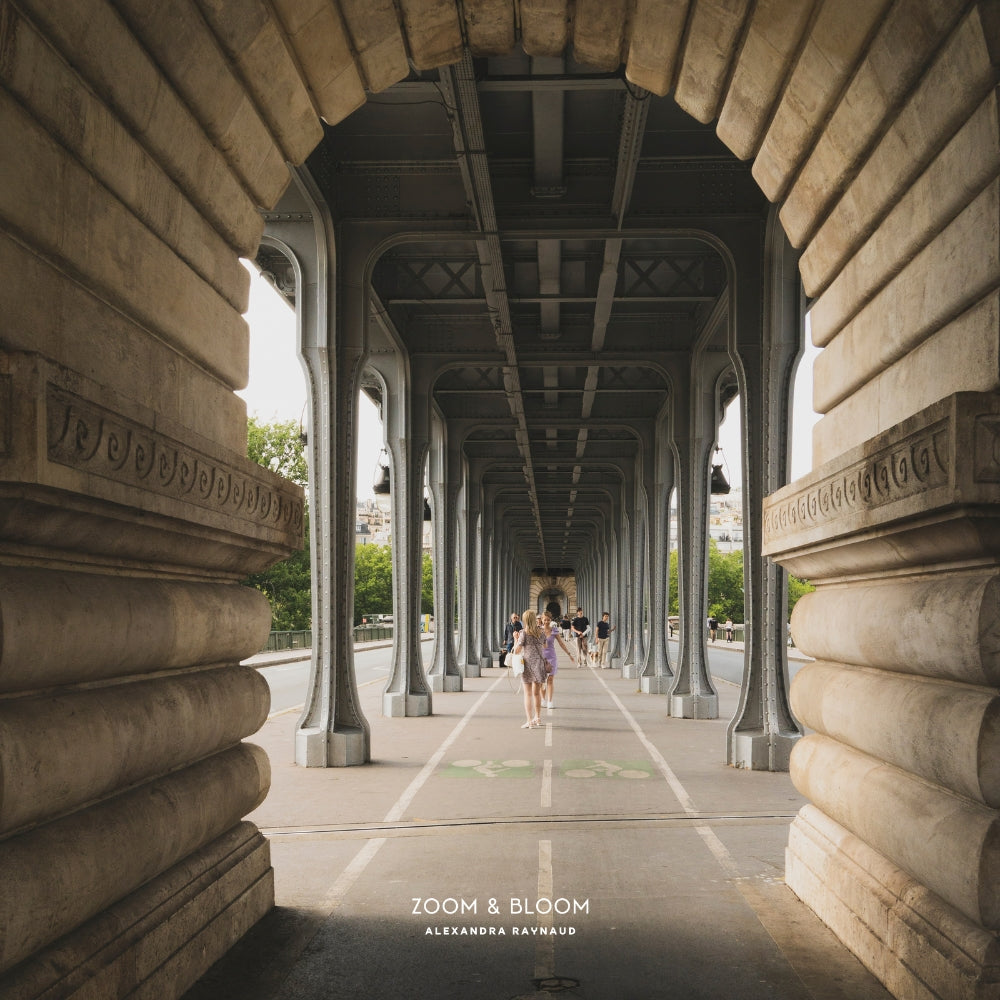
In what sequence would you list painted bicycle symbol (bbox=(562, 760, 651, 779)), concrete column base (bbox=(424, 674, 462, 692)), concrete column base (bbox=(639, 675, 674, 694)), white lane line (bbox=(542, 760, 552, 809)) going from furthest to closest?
1. concrete column base (bbox=(424, 674, 462, 692))
2. concrete column base (bbox=(639, 675, 674, 694))
3. painted bicycle symbol (bbox=(562, 760, 651, 779))
4. white lane line (bbox=(542, 760, 552, 809))

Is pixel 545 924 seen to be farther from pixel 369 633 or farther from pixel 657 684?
pixel 369 633

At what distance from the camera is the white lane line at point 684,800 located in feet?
27.6

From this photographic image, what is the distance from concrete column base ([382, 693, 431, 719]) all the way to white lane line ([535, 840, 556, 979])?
12694 mm

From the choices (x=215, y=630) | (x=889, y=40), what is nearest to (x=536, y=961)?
(x=215, y=630)

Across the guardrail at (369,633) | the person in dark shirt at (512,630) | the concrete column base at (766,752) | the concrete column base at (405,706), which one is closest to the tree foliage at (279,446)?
the guardrail at (369,633)

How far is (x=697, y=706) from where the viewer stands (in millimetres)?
20766

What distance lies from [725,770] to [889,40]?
33.9ft

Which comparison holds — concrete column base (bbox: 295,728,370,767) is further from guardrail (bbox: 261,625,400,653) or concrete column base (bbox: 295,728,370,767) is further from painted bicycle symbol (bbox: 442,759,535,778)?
guardrail (bbox: 261,625,400,653)

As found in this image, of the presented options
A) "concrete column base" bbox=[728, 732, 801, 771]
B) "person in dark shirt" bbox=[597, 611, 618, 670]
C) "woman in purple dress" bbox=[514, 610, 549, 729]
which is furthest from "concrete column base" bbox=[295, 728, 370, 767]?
"person in dark shirt" bbox=[597, 611, 618, 670]

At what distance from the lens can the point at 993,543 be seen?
14.4 ft

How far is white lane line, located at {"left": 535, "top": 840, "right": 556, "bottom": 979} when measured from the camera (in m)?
5.79

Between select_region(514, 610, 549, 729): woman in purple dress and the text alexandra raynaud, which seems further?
select_region(514, 610, 549, 729): woman in purple dress

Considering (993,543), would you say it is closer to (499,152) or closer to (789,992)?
(789,992)

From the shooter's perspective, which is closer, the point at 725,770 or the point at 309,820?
the point at 309,820
